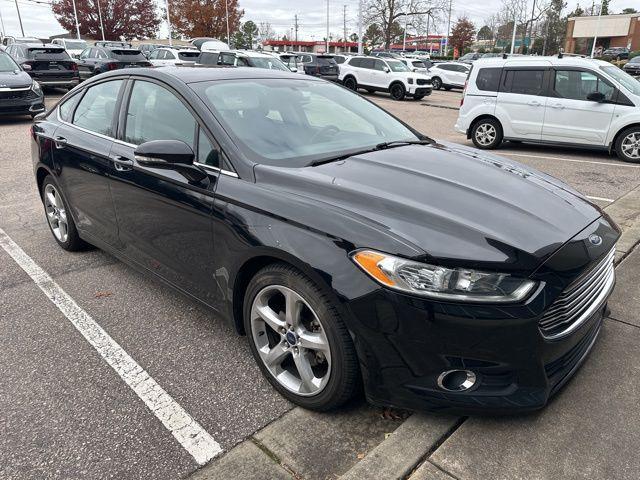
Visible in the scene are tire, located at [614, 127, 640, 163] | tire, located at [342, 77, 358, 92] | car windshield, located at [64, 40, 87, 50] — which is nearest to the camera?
tire, located at [614, 127, 640, 163]

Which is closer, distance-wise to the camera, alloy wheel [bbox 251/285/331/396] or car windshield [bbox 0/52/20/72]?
alloy wheel [bbox 251/285/331/396]

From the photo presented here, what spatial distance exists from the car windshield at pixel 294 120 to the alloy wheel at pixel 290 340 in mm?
752

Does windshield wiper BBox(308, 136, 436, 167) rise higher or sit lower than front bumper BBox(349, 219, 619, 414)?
higher

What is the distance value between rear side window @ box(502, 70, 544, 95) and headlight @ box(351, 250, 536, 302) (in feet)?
28.6

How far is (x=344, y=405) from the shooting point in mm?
2557

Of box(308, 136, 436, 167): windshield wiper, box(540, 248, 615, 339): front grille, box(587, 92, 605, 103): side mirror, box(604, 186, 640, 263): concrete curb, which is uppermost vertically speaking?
box(308, 136, 436, 167): windshield wiper

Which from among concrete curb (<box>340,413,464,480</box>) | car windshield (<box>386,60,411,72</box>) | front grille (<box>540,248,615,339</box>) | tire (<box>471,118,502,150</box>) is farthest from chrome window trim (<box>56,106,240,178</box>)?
car windshield (<box>386,60,411,72</box>)

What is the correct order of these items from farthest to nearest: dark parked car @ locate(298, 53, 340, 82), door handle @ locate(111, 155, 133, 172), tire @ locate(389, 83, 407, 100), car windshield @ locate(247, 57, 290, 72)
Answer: dark parked car @ locate(298, 53, 340, 82) < tire @ locate(389, 83, 407, 100) < car windshield @ locate(247, 57, 290, 72) < door handle @ locate(111, 155, 133, 172)

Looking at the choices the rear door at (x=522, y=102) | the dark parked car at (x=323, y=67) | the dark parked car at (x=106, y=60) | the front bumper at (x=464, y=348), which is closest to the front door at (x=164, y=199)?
the front bumper at (x=464, y=348)

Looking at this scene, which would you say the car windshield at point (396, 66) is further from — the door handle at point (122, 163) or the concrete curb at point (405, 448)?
the concrete curb at point (405, 448)

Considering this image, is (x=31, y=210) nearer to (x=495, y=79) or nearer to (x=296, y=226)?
(x=296, y=226)

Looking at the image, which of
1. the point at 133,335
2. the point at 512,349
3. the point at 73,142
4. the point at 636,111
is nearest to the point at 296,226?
the point at 512,349

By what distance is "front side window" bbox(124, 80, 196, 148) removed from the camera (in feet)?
10.1

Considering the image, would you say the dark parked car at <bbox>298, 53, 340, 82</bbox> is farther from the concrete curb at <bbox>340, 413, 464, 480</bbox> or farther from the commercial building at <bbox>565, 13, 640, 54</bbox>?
the commercial building at <bbox>565, 13, 640, 54</bbox>
